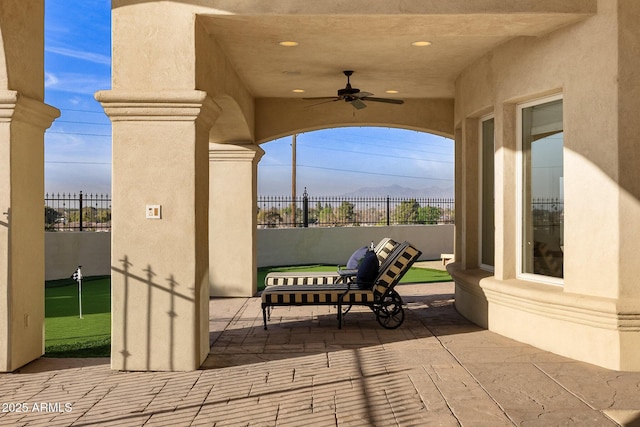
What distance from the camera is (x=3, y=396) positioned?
5.23m

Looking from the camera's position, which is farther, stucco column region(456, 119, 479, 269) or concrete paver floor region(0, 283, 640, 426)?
stucco column region(456, 119, 479, 269)

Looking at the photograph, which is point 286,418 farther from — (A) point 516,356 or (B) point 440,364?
(A) point 516,356

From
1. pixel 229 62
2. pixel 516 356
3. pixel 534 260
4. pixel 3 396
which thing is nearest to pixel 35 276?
pixel 3 396

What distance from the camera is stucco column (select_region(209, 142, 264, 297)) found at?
11.3m

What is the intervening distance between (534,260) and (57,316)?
670 centimetres

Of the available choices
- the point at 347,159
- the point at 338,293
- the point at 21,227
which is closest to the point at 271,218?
the point at 338,293

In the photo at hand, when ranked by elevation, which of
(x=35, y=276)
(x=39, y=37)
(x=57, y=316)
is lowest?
(x=57, y=316)

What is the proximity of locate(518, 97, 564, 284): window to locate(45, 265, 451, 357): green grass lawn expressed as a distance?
4.95 metres

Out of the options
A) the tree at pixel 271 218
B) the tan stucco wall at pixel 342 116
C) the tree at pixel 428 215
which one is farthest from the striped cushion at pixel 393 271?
the tree at pixel 428 215

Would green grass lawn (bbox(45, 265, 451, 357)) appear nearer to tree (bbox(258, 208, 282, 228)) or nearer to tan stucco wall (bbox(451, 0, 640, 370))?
tree (bbox(258, 208, 282, 228))

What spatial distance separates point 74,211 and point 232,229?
565 cm

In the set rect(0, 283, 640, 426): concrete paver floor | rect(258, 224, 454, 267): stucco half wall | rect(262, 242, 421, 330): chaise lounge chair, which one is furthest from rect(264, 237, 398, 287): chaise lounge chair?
rect(258, 224, 454, 267): stucco half wall

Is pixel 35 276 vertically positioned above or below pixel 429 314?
above

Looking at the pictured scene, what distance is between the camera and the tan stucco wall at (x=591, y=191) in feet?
19.4
